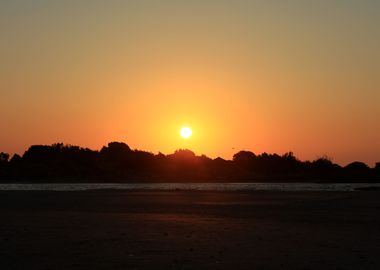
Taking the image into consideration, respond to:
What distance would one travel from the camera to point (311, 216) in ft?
118

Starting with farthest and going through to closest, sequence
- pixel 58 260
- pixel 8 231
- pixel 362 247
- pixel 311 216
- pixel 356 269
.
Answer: pixel 311 216 < pixel 8 231 < pixel 362 247 < pixel 58 260 < pixel 356 269

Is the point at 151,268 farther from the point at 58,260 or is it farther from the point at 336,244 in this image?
the point at 336,244

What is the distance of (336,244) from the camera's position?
2180cm

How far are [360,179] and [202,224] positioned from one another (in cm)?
17340

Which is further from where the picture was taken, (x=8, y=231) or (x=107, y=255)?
(x=8, y=231)

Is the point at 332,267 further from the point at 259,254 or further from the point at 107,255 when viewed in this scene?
the point at 107,255

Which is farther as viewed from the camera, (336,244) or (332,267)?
(336,244)

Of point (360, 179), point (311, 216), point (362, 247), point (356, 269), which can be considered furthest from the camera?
Answer: point (360, 179)

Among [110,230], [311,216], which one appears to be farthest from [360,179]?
[110,230]

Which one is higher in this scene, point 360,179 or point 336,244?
point 360,179

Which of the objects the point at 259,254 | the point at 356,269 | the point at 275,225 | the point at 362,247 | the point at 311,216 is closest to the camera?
the point at 356,269

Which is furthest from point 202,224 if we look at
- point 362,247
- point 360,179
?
point 360,179

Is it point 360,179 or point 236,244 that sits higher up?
point 360,179

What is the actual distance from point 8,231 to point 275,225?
1237 cm
